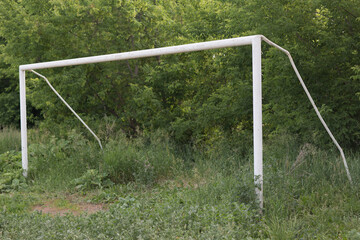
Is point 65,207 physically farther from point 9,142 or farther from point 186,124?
point 9,142

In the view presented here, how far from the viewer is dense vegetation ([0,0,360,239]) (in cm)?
425

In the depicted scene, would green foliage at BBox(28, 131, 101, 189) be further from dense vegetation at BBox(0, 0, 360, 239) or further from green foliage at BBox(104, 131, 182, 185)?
green foliage at BBox(104, 131, 182, 185)

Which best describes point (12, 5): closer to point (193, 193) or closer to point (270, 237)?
point (193, 193)

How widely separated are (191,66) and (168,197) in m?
4.90

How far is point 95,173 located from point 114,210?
2.07m

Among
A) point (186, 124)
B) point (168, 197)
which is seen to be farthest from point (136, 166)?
point (186, 124)

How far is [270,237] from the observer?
3.74m

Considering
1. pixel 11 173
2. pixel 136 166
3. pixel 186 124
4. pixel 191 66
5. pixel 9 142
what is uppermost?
pixel 191 66

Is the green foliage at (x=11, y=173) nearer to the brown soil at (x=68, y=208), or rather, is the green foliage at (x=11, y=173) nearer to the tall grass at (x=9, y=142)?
the brown soil at (x=68, y=208)

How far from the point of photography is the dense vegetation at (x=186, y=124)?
4246 mm

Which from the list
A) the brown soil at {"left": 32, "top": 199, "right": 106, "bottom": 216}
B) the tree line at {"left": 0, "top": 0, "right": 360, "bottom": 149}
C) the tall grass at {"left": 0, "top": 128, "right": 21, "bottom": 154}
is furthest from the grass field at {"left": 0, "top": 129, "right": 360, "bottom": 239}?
the tall grass at {"left": 0, "top": 128, "right": 21, "bottom": 154}

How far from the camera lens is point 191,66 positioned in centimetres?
941

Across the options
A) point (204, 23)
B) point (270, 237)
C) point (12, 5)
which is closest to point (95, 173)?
point (270, 237)

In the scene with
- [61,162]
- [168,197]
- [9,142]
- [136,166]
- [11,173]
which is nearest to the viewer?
[168,197]
